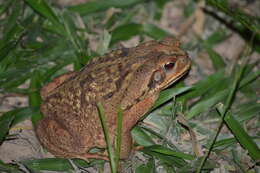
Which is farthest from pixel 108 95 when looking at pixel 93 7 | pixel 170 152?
pixel 93 7

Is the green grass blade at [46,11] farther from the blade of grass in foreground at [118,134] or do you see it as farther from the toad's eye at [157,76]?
the blade of grass in foreground at [118,134]

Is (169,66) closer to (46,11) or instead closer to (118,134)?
(118,134)

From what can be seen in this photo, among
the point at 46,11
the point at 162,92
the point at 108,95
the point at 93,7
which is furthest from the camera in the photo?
the point at 93,7

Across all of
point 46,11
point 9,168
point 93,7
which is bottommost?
point 9,168

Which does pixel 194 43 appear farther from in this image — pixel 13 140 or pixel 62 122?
pixel 13 140

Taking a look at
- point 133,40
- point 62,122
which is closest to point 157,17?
point 133,40

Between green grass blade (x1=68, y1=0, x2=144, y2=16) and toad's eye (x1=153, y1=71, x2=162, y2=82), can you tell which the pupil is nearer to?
toad's eye (x1=153, y1=71, x2=162, y2=82)
